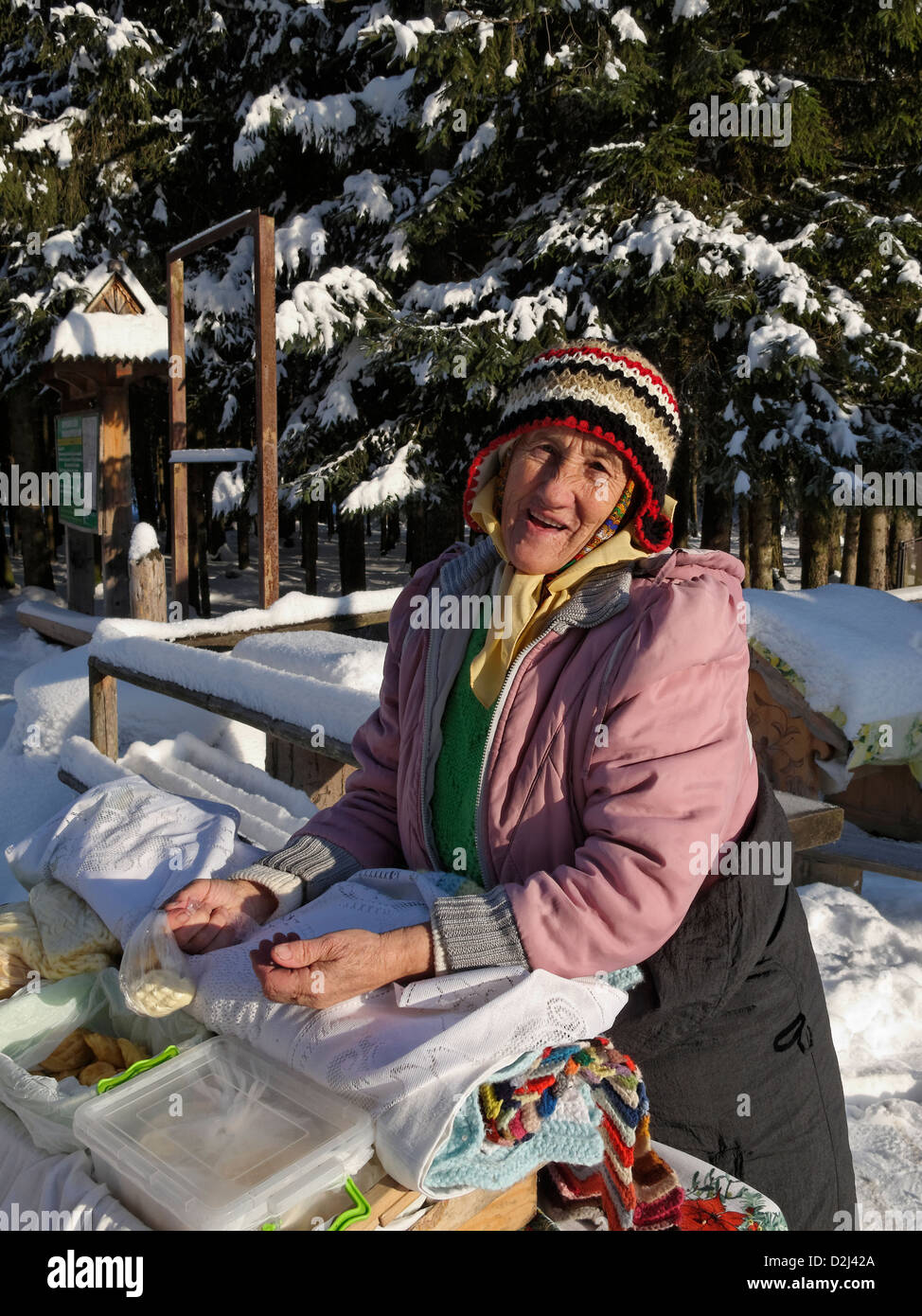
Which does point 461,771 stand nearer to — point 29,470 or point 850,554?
point 29,470

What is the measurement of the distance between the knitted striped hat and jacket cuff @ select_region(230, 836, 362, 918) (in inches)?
35.4

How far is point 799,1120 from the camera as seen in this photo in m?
1.94

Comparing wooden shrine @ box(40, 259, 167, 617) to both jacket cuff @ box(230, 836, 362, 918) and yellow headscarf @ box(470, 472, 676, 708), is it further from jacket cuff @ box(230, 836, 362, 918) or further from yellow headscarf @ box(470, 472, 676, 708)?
yellow headscarf @ box(470, 472, 676, 708)

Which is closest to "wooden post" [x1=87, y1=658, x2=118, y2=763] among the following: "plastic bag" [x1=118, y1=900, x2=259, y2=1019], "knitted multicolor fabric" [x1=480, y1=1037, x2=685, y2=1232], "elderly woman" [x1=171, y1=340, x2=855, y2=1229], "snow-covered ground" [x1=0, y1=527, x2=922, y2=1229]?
"snow-covered ground" [x1=0, y1=527, x2=922, y2=1229]

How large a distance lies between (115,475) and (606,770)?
8.43m

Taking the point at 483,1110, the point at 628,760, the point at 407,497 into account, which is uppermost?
the point at 407,497

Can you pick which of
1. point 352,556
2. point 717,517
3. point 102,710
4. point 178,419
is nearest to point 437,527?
point 352,556

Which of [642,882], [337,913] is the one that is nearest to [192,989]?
[337,913]

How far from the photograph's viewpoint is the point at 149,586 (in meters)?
7.08

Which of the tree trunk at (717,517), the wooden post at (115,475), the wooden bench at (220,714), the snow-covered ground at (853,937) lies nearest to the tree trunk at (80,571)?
the wooden post at (115,475)

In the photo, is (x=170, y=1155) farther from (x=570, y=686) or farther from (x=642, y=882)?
(x=570, y=686)

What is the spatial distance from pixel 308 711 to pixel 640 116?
30.6 ft
